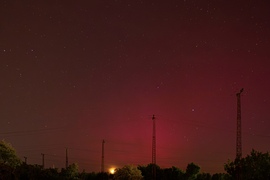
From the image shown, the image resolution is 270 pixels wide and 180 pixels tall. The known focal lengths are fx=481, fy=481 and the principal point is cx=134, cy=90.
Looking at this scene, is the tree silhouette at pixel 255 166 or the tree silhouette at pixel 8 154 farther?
the tree silhouette at pixel 8 154

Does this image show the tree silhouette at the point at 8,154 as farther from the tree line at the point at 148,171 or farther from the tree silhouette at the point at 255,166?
the tree silhouette at the point at 255,166

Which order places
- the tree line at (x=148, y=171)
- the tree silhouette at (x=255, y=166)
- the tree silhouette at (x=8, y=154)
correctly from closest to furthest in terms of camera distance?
1. the tree line at (x=148, y=171)
2. the tree silhouette at (x=255, y=166)
3. the tree silhouette at (x=8, y=154)

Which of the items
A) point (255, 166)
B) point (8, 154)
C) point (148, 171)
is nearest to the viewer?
point (255, 166)

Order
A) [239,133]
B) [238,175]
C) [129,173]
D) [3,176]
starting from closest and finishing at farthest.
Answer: [3,176]
[239,133]
[238,175]
[129,173]

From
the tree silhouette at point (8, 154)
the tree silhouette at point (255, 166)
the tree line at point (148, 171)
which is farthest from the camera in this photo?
the tree silhouette at point (8, 154)

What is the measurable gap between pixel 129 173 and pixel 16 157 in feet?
72.5

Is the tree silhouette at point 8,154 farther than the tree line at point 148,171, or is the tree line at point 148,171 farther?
the tree silhouette at point 8,154

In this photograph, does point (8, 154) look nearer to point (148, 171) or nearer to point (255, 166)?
point (148, 171)

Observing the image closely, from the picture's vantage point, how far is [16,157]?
90875 mm

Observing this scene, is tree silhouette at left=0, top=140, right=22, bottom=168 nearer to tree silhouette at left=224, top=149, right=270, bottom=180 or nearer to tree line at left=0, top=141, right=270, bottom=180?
tree line at left=0, top=141, right=270, bottom=180

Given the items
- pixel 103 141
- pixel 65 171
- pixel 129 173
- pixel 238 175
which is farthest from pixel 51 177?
pixel 103 141

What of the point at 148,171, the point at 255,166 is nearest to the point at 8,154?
the point at 148,171

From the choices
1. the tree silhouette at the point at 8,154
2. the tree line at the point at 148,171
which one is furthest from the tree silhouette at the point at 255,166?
the tree silhouette at the point at 8,154

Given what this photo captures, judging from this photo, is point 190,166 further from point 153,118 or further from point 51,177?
point 51,177
